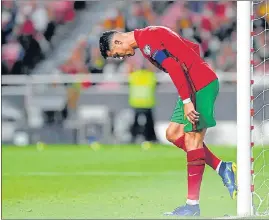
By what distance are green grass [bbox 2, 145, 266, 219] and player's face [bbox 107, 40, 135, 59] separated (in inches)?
49.6

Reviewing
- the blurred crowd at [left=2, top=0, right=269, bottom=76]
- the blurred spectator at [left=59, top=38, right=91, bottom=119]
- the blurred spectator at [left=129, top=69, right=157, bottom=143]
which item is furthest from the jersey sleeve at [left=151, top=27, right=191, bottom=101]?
the blurred crowd at [left=2, top=0, right=269, bottom=76]

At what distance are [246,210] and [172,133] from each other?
2.85 ft

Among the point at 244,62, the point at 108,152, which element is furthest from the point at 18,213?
the point at 108,152

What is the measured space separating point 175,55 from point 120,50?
1.71 feet

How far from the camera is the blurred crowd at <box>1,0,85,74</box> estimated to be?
1997cm

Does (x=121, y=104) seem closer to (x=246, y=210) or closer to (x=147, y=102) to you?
(x=147, y=102)

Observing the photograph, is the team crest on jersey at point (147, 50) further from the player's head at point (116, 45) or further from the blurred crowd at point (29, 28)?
the blurred crowd at point (29, 28)

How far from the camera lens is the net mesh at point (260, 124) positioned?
8484 mm

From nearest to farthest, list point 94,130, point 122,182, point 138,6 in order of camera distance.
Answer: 1. point 122,182
2. point 94,130
3. point 138,6

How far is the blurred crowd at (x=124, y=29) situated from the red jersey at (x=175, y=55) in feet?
36.2

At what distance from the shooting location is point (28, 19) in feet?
68.7

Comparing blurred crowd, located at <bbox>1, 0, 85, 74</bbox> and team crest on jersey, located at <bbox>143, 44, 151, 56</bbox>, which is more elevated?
team crest on jersey, located at <bbox>143, 44, 151, 56</bbox>

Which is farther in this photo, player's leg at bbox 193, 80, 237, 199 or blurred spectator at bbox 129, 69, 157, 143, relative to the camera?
blurred spectator at bbox 129, 69, 157, 143

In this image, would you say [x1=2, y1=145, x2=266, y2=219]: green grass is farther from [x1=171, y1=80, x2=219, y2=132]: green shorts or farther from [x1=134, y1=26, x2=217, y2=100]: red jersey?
[x1=134, y1=26, x2=217, y2=100]: red jersey
